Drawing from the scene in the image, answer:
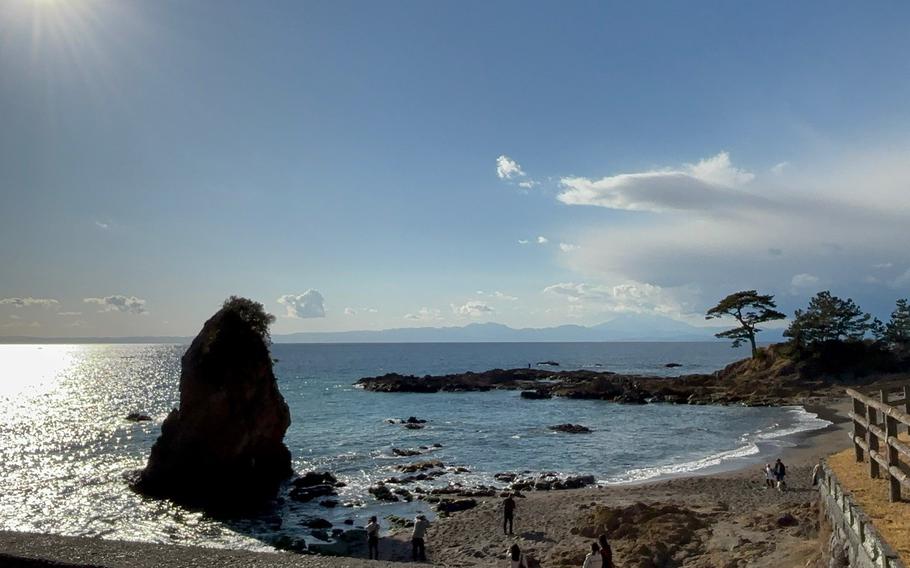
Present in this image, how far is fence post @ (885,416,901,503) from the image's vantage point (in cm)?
1120

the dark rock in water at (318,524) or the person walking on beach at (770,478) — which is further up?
the person walking on beach at (770,478)

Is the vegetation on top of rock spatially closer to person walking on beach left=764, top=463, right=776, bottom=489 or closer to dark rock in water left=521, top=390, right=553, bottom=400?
person walking on beach left=764, top=463, right=776, bottom=489

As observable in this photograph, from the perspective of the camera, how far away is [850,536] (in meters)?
10.8

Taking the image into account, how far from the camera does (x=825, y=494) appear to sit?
1430cm

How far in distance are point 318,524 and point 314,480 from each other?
8.51 metres

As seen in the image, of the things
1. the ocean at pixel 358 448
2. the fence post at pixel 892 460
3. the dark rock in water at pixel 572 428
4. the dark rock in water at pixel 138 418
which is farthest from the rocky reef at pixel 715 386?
the fence post at pixel 892 460

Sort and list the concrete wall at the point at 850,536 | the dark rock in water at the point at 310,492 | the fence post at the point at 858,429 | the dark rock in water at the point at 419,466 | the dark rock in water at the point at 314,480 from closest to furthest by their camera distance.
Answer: the concrete wall at the point at 850,536, the fence post at the point at 858,429, the dark rock in water at the point at 310,492, the dark rock in water at the point at 314,480, the dark rock in water at the point at 419,466

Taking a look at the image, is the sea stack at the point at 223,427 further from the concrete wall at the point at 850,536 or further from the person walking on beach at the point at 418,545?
the concrete wall at the point at 850,536

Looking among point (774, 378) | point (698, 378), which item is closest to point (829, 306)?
point (774, 378)

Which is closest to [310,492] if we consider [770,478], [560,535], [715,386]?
[560,535]

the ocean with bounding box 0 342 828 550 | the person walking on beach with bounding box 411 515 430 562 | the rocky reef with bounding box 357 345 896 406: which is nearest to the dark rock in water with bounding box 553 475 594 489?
the ocean with bounding box 0 342 828 550

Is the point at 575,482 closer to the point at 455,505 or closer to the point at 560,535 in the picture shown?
the point at 455,505

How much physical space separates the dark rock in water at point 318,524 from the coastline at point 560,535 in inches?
154

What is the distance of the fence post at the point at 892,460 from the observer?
36.7ft
